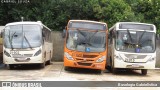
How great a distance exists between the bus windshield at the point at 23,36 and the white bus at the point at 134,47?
458 cm

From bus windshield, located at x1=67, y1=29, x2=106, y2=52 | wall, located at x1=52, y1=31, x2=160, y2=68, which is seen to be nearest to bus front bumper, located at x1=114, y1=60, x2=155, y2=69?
bus windshield, located at x1=67, y1=29, x2=106, y2=52

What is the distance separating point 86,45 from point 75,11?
1476 cm

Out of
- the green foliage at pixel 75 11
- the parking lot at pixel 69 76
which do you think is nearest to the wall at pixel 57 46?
the green foliage at pixel 75 11

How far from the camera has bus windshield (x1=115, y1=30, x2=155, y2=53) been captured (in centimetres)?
2350

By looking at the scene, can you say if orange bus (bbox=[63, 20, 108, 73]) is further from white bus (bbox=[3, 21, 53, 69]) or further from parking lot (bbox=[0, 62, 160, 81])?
white bus (bbox=[3, 21, 53, 69])

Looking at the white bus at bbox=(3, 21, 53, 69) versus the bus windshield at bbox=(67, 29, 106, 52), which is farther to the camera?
the white bus at bbox=(3, 21, 53, 69)

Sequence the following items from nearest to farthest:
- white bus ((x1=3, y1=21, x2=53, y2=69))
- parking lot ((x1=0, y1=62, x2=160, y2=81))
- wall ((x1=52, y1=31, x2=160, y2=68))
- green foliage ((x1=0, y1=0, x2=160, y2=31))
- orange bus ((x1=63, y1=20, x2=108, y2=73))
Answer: parking lot ((x1=0, y1=62, x2=160, y2=81)) → orange bus ((x1=63, y1=20, x2=108, y2=73)) → white bus ((x1=3, y1=21, x2=53, y2=69)) → wall ((x1=52, y1=31, x2=160, y2=68)) → green foliage ((x1=0, y1=0, x2=160, y2=31))

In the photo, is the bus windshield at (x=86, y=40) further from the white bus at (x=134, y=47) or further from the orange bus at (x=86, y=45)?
the white bus at (x=134, y=47)

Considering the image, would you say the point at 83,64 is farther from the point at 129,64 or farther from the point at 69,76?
the point at 129,64

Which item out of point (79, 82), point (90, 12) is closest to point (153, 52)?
point (79, 82)

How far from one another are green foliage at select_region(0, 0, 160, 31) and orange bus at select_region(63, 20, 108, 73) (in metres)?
12.5

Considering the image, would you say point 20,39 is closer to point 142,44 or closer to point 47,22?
point 142,44

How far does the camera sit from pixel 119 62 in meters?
23.4

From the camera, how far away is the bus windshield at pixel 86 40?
23.3 meters
